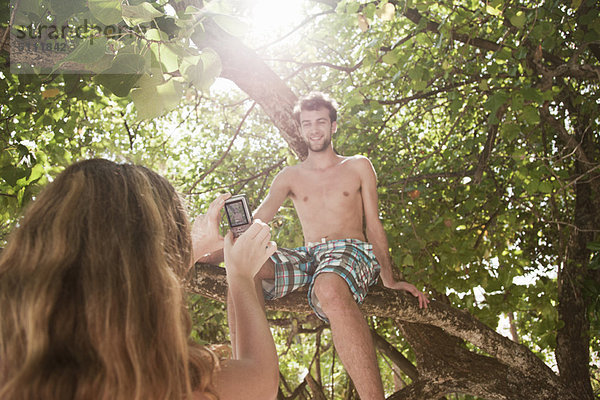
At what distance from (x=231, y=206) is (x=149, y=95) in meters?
0.69

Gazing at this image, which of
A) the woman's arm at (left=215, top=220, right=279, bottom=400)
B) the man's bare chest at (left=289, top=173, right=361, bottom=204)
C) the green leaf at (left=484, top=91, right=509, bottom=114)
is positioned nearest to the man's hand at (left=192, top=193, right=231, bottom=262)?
the woman's arm at (left=215, top=220, right=279, bottom=400)

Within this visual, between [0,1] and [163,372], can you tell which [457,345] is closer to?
[163,372]

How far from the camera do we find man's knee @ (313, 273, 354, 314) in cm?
249

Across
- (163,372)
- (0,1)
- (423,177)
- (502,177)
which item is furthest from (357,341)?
(502,177)

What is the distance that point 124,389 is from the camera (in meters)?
1.01

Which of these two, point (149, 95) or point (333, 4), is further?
point (333, 4)

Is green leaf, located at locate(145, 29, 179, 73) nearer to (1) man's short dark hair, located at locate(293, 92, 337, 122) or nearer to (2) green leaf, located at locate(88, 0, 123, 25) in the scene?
(2) green leaf, located at locate(88, 0, 123, 25)

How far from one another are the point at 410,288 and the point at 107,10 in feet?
7.10

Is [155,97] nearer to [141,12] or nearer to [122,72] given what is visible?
[122,72]

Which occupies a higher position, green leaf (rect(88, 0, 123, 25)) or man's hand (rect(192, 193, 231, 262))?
green leaf (rect(88, 0, 123, 25))

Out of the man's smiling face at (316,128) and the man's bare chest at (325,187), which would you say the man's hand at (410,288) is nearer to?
the man's bare chest at (325,187)

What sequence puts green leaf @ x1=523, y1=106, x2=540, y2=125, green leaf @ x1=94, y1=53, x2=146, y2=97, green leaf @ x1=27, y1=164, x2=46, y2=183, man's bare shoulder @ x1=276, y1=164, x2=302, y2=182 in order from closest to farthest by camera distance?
green leaf @ x1=94, y1=53, x2=146, y2=97 < green leaf @ x1=27, y1=164, x2=46, y2=183 < green leaf @ x1=523, y1=106, x2=540, y2=125 < man's bare shoulder @ x1=276, y1=164, x2=302, y2=182

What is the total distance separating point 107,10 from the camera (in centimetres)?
129

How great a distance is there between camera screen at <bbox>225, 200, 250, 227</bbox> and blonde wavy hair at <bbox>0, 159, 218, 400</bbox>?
78 cm
